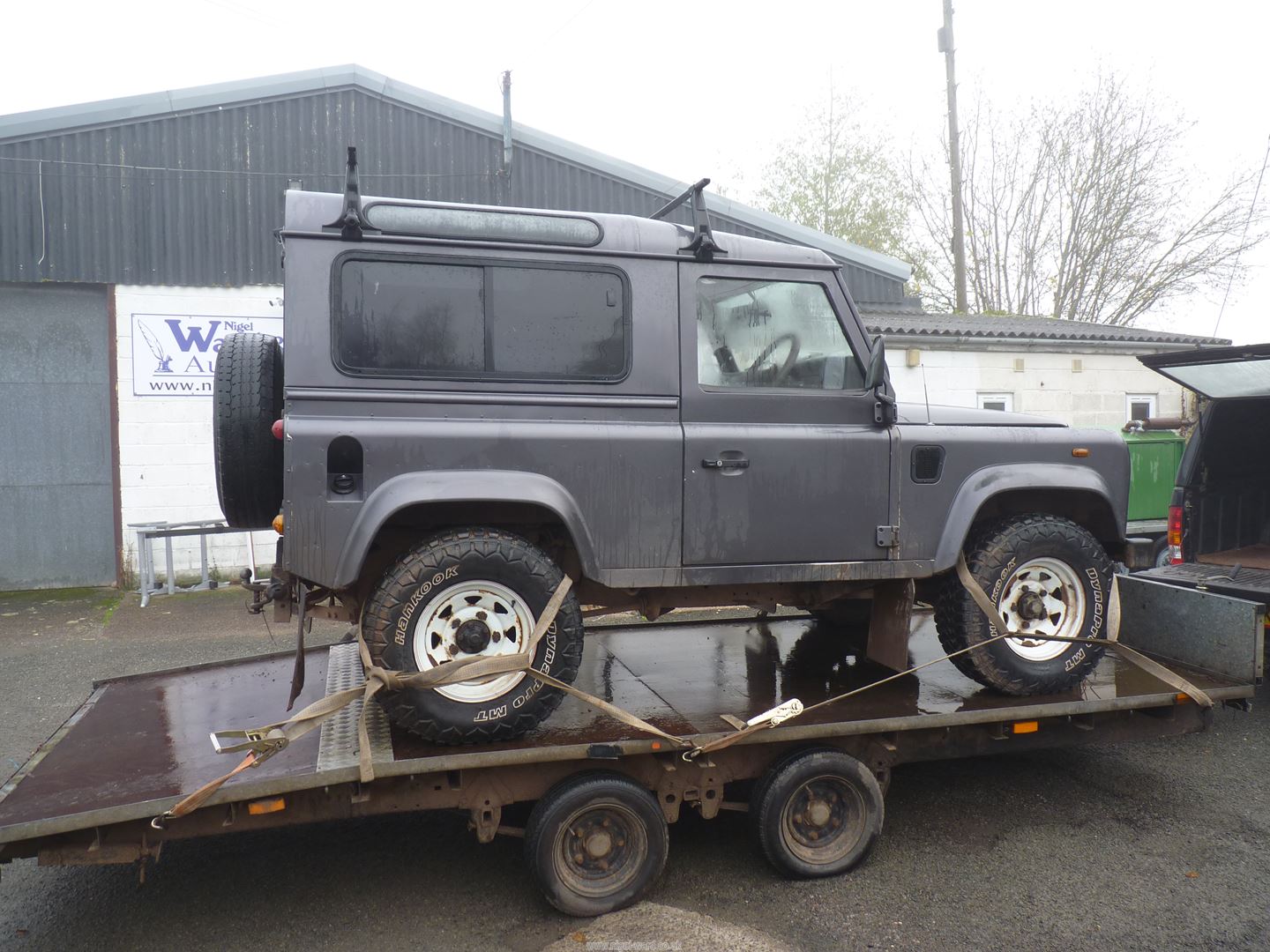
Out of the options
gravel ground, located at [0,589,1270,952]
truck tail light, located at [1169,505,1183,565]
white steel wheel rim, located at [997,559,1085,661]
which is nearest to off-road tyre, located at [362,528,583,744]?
gravel ground, located at [0,589,1270,952]

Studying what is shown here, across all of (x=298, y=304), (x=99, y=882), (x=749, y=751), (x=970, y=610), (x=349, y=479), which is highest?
(x=298, y=304)

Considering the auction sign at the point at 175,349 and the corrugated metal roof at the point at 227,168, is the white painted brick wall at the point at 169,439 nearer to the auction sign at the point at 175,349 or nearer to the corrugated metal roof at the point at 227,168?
the auction sign at the point at 175,349

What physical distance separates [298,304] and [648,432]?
150cm

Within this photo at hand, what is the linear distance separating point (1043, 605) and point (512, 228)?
3.07 metres

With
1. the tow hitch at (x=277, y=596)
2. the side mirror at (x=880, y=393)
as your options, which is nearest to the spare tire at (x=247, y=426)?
the tow hitch at (x=277, y=596)

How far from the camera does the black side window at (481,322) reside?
3771 millimetres

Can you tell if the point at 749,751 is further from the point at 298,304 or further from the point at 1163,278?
the point at 1163,278

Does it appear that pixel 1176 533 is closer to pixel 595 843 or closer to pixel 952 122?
pixel 595 843

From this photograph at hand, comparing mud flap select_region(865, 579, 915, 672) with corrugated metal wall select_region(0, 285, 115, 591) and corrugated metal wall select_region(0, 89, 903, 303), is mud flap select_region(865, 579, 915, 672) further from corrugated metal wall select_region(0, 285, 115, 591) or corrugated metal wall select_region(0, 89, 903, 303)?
corrugated metal wall select_region(0, 285, 115, 591)

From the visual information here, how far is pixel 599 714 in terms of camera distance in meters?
4.09

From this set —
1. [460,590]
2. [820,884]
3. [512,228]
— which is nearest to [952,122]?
[512,228]

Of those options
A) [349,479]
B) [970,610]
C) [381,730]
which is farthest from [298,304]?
[970,610]

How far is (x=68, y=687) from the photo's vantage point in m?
6.86

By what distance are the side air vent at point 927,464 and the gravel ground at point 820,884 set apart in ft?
5.58
